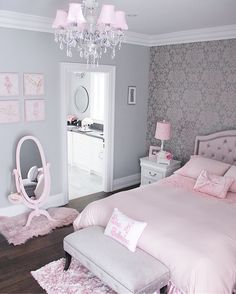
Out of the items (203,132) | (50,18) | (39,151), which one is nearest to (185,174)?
(203,132)

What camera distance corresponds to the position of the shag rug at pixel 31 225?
3.61 m

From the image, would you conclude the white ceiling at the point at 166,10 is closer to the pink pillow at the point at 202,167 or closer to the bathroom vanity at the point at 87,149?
the pink pillow at the point at 202,167

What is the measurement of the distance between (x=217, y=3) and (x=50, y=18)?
2071mm

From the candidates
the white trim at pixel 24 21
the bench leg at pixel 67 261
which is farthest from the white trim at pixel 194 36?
the bench leg at pixel 67 261

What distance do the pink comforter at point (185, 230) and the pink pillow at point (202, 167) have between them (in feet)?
1.45

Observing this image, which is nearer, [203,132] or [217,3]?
[217,3]

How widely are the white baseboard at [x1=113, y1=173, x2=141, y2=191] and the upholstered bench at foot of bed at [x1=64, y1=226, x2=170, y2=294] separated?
2.49 meters

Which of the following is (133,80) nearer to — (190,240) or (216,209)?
(216,209)

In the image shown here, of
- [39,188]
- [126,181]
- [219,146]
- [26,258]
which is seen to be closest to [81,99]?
[126,181]

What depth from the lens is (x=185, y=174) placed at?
4.20 m

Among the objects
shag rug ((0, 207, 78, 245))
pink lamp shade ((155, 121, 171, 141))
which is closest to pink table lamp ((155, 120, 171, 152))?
pink lamp shade ((155, 121, 171, 141))

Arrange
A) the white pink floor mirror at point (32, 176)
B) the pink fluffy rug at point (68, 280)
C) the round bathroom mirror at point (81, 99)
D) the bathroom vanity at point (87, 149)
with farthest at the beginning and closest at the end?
the round bathroom mirror at point (81, 99) < the bathroom vanity at point (87, 149) < the white pink floor mirror at point (32, 176) < the pink fluffy rug at point (68, 280)

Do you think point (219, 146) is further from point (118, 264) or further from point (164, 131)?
point (118, 264)

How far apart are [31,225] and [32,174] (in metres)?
0.68
